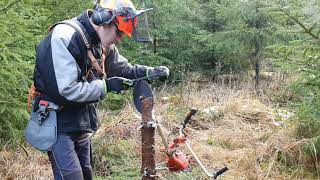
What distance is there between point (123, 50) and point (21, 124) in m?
4.02

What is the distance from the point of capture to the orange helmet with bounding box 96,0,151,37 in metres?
3.33

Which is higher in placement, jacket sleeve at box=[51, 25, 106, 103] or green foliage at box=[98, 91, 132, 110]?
jacket sleeve at box=[51, 25, 106, 103]

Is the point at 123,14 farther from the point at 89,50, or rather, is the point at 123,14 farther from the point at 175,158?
the point at 175,158

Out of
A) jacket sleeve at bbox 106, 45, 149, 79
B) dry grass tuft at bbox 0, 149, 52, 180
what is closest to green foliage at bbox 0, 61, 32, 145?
dry grass tuft at bbox 0, 149, 52, 180

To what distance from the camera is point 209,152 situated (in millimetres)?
6043

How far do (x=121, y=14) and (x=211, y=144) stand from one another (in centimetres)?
371

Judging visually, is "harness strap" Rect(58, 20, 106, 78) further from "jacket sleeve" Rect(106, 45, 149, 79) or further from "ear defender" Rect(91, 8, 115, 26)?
"jacket sleeve" Rect(106, 45, 149, 79)

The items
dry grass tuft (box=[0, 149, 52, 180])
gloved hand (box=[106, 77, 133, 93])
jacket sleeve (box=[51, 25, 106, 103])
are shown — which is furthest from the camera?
dry grass tuft (box=[0, 149, 52, 180])

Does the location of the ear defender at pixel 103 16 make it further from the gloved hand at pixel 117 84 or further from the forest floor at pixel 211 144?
the forest floor at pixel 211 144

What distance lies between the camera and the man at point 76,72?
3.15m

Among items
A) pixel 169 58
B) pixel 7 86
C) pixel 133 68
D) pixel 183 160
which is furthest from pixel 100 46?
pixel 169 58

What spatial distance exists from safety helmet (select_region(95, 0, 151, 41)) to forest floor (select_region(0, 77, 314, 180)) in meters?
1.96

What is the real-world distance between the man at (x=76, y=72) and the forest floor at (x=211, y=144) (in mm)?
1729

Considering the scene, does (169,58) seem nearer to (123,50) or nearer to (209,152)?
(123,50)
